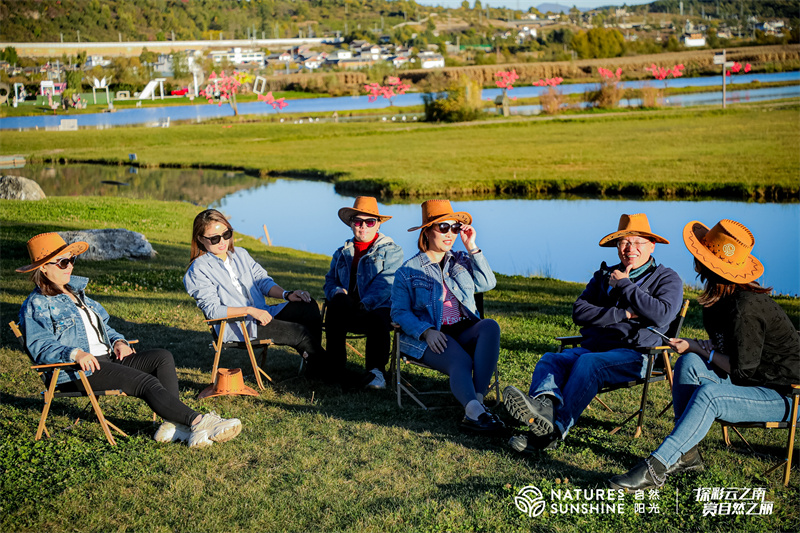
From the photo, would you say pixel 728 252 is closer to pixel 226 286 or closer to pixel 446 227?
pixel 446 227

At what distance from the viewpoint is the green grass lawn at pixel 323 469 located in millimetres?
3936

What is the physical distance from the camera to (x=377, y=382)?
6.08 m

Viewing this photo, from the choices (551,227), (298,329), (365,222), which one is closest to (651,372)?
(365,222)

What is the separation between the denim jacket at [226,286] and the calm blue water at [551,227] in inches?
252

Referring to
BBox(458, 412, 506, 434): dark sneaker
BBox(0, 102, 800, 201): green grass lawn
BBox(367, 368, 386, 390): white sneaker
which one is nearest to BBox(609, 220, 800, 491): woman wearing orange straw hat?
BBox(458, 412, 506, 434): dark sneaker

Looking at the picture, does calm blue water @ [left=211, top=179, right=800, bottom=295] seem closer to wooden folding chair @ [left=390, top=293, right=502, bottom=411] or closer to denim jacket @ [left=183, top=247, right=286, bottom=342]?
denim jacket @ [left=183, top=247, right=286, bottom=342]

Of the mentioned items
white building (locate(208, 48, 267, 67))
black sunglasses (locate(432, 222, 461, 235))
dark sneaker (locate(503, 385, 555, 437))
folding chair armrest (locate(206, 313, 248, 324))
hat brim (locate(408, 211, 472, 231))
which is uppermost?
white building (locate(208, 48, 267, 67))

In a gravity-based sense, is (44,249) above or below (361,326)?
above

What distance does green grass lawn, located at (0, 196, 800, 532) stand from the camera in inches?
155

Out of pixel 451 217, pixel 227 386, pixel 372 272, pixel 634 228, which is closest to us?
pixel 634 228

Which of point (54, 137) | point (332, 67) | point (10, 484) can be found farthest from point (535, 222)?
point (332, 67)

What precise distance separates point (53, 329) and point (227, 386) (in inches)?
53.4

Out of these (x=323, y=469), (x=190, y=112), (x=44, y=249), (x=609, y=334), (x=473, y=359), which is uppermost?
(x=190, y=112)

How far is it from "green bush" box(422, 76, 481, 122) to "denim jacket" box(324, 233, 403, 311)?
50500 mm
